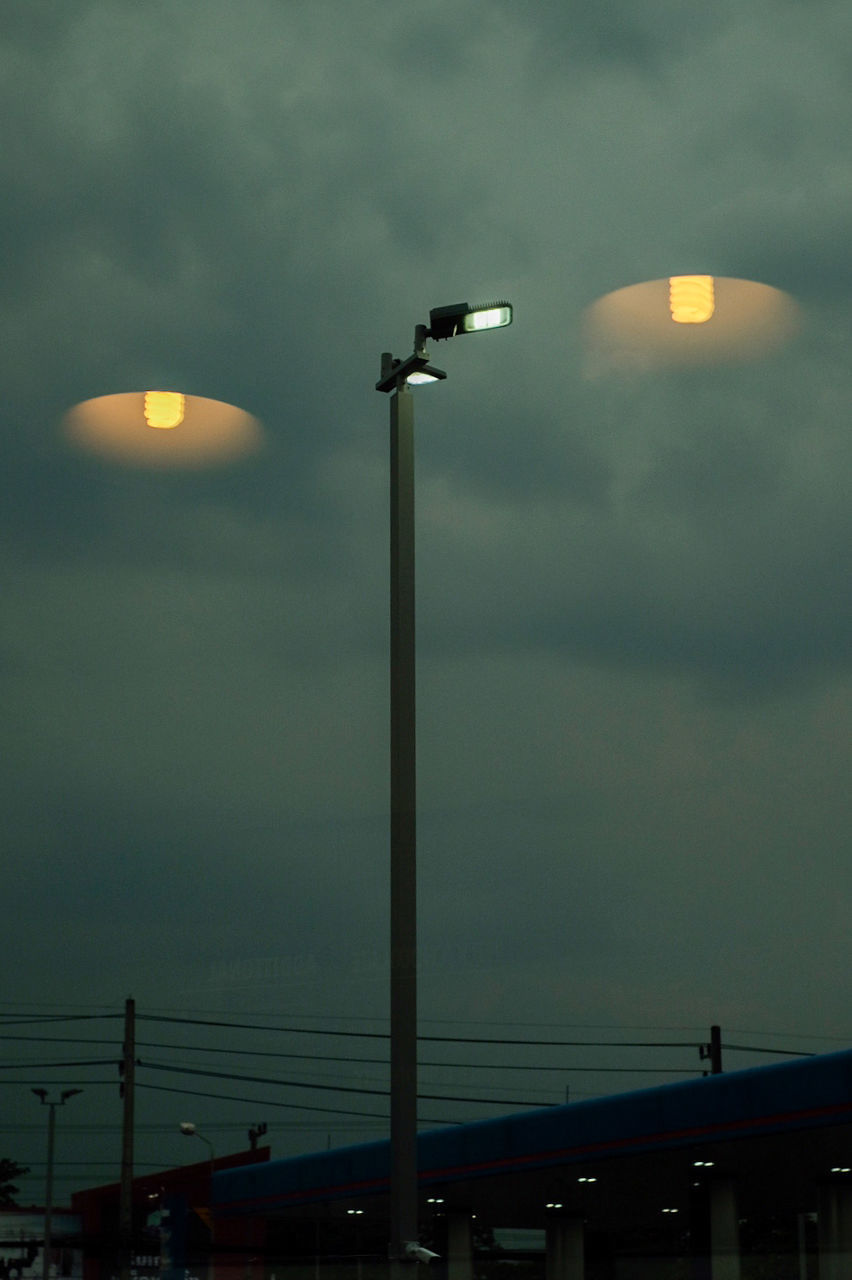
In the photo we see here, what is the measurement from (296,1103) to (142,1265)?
136cm

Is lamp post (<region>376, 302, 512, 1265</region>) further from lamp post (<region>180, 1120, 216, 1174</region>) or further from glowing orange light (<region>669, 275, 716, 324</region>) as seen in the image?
glowing orange light (<region>669, 275, 716, 324</region>)

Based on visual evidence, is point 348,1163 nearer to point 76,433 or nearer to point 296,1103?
point 296,1103

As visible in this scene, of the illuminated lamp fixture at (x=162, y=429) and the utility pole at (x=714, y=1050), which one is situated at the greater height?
the illuminated lamp fixture at (x=162, y=429)

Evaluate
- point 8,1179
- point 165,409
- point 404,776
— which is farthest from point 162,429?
point 8,1179

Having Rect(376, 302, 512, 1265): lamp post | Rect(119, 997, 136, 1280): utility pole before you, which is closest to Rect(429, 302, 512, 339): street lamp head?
Rect(376, 302, 512, 1265): lamp post

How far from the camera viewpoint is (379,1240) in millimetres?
8648

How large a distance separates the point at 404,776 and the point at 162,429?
4.00 metres

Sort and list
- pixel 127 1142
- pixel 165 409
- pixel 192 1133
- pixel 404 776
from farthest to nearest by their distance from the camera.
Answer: pixel 165 409 < pixel 192 1133 < pixel 127 1142 < pixel 404 776

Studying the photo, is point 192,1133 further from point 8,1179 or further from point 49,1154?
point 8,1179

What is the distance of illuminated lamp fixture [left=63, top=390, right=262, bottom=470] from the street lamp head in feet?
10.7

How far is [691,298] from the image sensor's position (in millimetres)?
11016

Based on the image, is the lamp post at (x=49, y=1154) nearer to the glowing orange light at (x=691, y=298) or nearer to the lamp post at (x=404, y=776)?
the lamp post at (x=404, y=776)

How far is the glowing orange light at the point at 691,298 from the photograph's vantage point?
10945 millimetres

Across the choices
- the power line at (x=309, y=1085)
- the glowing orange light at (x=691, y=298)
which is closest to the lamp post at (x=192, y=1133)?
the power line at (x=309, y=1085)
